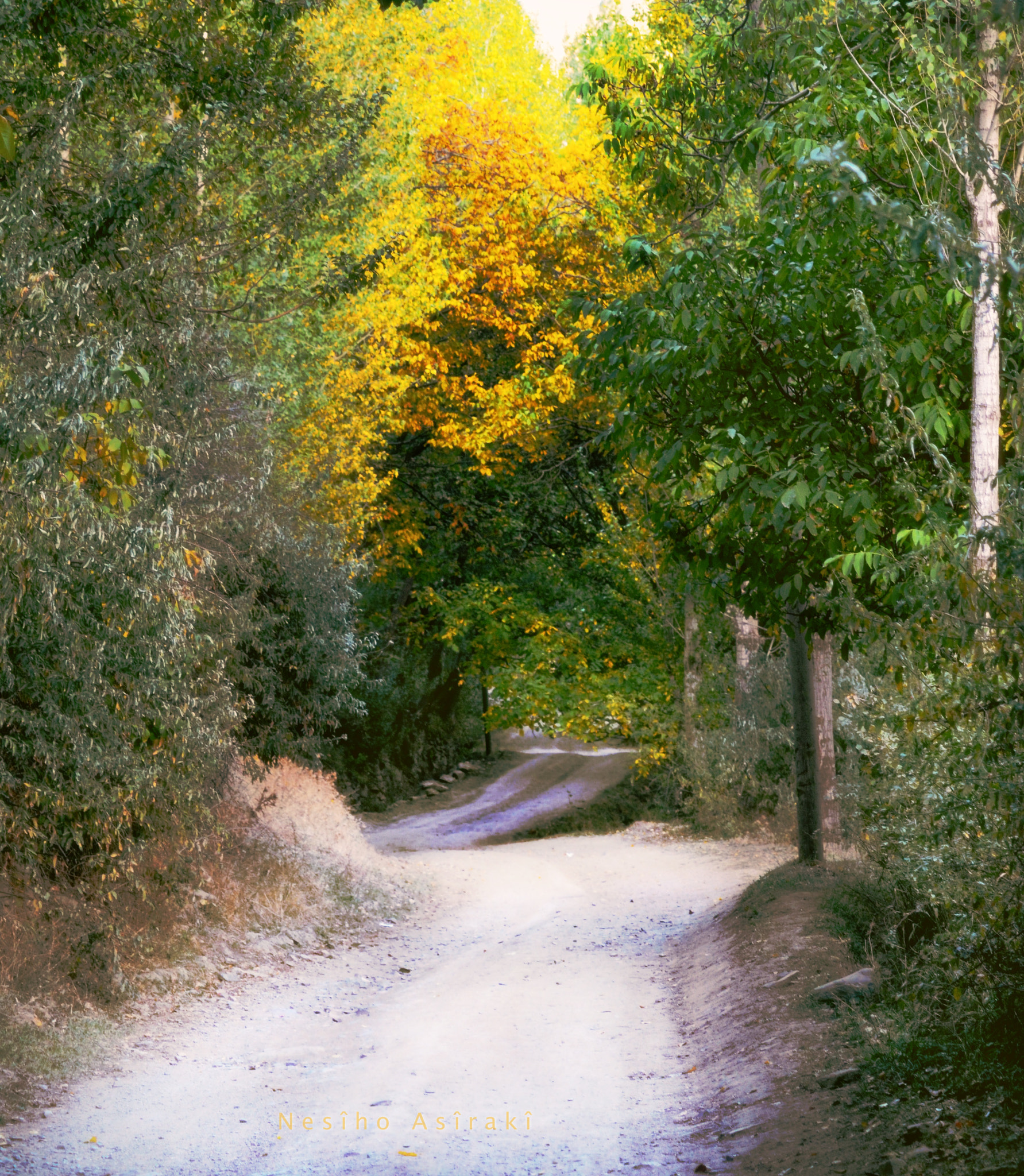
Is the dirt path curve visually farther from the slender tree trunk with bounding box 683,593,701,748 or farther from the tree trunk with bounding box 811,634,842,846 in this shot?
the slender tree trunk with bounding box 683,593,701,748

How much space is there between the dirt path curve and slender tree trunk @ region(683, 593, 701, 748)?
26.1 ft

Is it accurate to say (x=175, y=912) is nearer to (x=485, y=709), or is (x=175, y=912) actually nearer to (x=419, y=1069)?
(x=419, y=1069)

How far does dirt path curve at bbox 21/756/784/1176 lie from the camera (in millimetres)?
5895

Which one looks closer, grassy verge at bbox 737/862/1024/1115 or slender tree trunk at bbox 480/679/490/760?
grassy verge at bbox 737/862/1024/1115

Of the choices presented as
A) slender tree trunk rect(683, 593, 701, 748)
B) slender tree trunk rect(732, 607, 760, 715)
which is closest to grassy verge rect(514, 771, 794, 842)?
slender tree trunk rect(683, 593, 701, 748)

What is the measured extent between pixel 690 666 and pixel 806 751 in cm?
Result: 1033

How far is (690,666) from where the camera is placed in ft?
71.0

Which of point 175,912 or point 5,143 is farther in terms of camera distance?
point 175,912

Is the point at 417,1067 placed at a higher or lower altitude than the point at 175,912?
lower

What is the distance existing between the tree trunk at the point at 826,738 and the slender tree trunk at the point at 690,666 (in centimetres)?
665

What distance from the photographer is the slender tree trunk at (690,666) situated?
21.1m

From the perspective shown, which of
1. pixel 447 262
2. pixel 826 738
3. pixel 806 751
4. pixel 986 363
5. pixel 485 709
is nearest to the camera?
pixel 986 363

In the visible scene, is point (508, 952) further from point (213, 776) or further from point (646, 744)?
point (646, 744)

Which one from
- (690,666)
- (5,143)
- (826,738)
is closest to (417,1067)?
(5,143)
